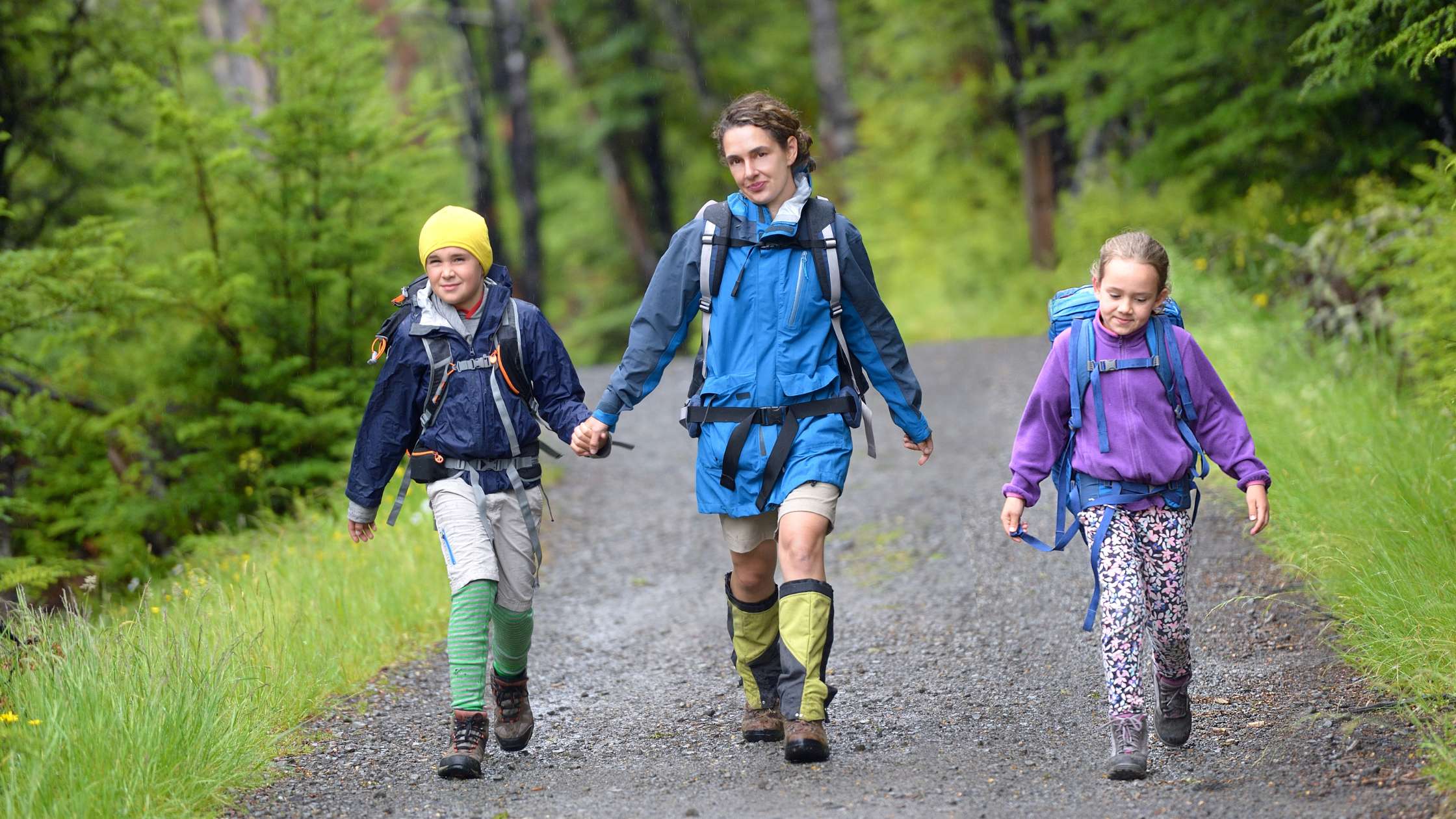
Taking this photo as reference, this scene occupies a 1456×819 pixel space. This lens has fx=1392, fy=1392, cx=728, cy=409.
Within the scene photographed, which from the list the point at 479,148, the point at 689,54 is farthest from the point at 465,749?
the point at 689,54

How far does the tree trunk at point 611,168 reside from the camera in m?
27.6

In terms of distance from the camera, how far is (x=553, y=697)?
18.6 feet

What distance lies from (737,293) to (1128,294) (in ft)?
4.02

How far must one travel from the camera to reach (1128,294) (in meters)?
4.16

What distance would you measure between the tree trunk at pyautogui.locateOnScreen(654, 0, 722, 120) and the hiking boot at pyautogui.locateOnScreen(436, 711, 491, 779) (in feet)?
72.4

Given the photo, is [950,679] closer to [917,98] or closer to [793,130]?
[793,130]

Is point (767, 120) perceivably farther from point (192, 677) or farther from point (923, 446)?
point (192, 677)

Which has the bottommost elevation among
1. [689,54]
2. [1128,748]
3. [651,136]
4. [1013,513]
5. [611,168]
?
[1128,748]

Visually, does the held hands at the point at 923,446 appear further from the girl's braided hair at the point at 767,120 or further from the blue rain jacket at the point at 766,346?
the girl's braided hair at the point at 767,120

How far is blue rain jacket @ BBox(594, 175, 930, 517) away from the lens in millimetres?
4488

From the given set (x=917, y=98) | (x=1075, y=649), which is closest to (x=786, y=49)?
(x=917, y=98)

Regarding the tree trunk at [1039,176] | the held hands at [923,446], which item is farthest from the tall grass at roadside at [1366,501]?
the tree trunk at [1039,176]

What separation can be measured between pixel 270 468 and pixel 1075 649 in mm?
5924

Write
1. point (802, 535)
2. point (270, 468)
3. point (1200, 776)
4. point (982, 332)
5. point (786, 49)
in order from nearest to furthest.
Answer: point (1200, 776), point (802, 535), point (270, 468), point (982, 332), point (786, 49)
